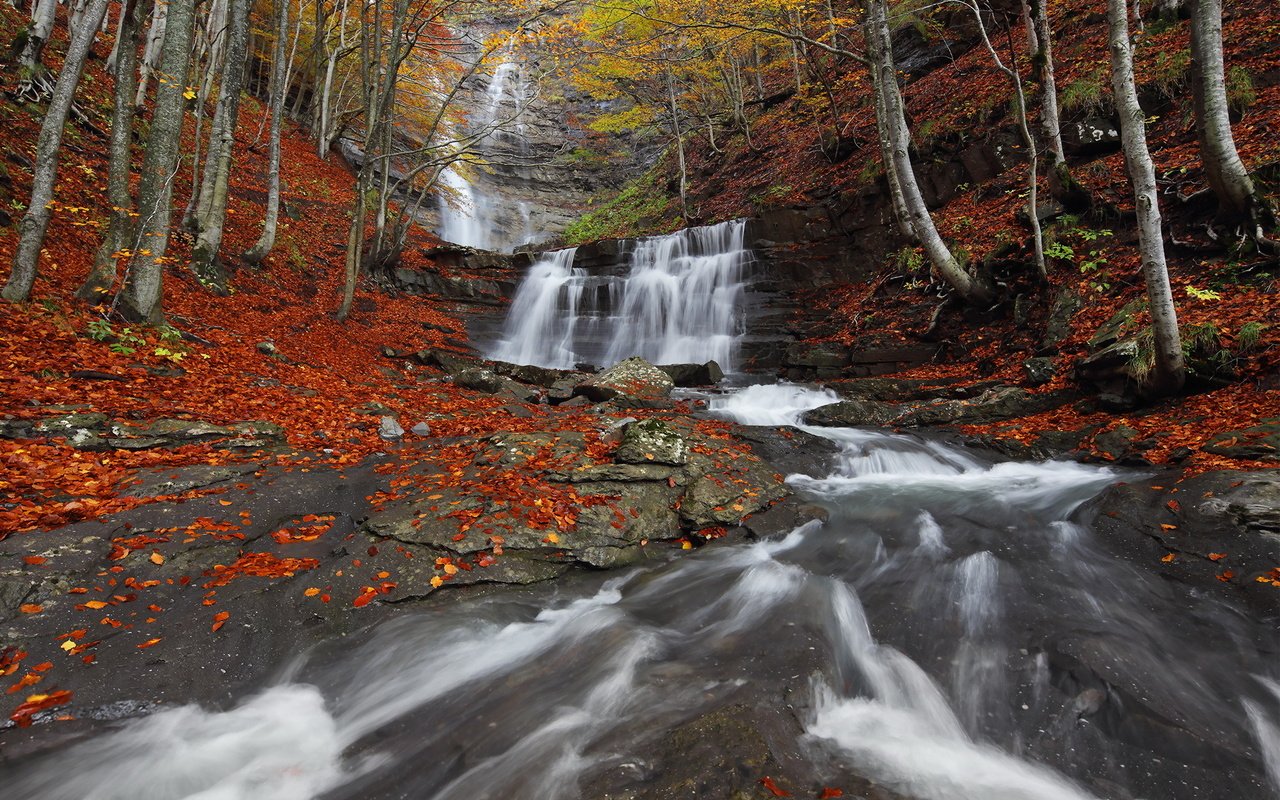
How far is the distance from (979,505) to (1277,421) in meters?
2.59

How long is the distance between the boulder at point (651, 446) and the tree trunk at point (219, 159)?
9559 mm

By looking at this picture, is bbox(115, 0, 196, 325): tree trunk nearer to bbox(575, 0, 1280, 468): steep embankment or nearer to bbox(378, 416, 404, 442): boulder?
bbox(378, 416, 404, 442): boulder

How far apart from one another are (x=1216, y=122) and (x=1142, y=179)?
2.86 meters

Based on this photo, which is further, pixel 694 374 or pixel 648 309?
pixel 648 309

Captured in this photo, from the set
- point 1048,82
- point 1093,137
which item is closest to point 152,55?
point 1048,82

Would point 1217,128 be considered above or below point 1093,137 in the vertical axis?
below

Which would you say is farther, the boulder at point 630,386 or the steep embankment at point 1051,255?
the boulder at point 630,386

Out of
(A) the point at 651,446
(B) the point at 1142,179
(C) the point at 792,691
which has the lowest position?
(C) the point at 792,691

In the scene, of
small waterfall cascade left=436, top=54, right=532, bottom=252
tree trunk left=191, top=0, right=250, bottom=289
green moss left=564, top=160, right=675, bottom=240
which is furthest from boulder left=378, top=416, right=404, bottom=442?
small waterfall cascade left=436, top=54, right=532, bottom=252

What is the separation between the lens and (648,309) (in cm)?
1650

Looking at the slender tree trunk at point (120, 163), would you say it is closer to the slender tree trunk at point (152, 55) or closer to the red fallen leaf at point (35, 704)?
the red fallen leaf at point (35, 704)

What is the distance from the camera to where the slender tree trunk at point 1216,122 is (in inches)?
266

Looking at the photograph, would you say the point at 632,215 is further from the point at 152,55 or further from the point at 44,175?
the point at 44,175

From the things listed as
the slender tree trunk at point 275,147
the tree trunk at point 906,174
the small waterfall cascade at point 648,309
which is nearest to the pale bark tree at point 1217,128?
the tree trunk at point 906,174
